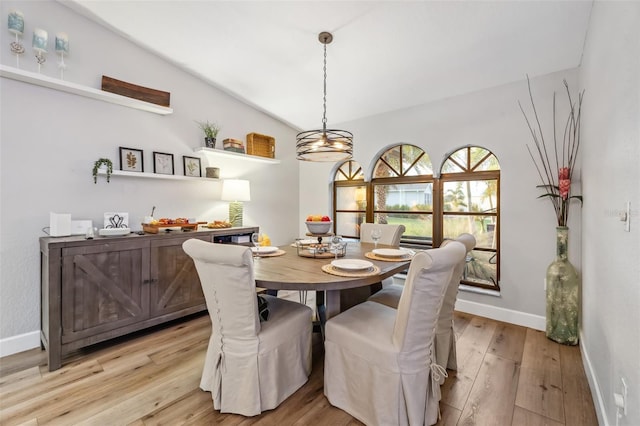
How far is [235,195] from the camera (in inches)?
140

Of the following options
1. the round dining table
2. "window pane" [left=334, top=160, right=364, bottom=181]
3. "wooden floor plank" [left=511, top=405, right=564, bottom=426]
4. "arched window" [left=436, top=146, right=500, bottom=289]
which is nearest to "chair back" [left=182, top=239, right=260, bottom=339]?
the round dining table

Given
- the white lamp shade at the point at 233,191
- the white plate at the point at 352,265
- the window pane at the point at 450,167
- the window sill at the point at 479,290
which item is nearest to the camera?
the white plate at the point at 352,265

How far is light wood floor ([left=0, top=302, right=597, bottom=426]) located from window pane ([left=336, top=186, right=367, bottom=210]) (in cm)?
225

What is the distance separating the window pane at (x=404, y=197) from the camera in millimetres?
3543

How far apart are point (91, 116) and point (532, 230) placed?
14.5 feet

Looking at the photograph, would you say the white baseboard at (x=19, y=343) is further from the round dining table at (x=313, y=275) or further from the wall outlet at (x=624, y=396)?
the wall outlet at (x=624, y=396)

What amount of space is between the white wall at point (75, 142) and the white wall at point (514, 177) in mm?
2958

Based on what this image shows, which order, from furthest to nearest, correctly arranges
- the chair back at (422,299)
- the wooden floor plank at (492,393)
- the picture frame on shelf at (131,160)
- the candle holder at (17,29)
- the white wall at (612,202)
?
the picture frame on shelf at (131,160) < the candle holder at (17,29) < the wooden floor plank at (492,393) < the chair back at (422,299) < the white wall at (612,202)

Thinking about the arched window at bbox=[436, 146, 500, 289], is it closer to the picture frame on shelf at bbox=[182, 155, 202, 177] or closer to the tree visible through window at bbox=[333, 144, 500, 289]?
the tree visible through window at bbox=[333, 144, 500, 289]

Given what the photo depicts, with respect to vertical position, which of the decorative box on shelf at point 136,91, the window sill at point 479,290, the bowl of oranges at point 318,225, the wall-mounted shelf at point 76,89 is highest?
the decorative box on shelf at point 136,91

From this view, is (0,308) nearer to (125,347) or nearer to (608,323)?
(125,347)

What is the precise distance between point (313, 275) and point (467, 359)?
1.51 m

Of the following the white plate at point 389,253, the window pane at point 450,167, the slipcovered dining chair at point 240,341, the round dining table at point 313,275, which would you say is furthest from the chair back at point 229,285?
the window pane at point 450,167

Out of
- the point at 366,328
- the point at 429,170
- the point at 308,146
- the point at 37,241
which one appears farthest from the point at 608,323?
the point at 37,241
